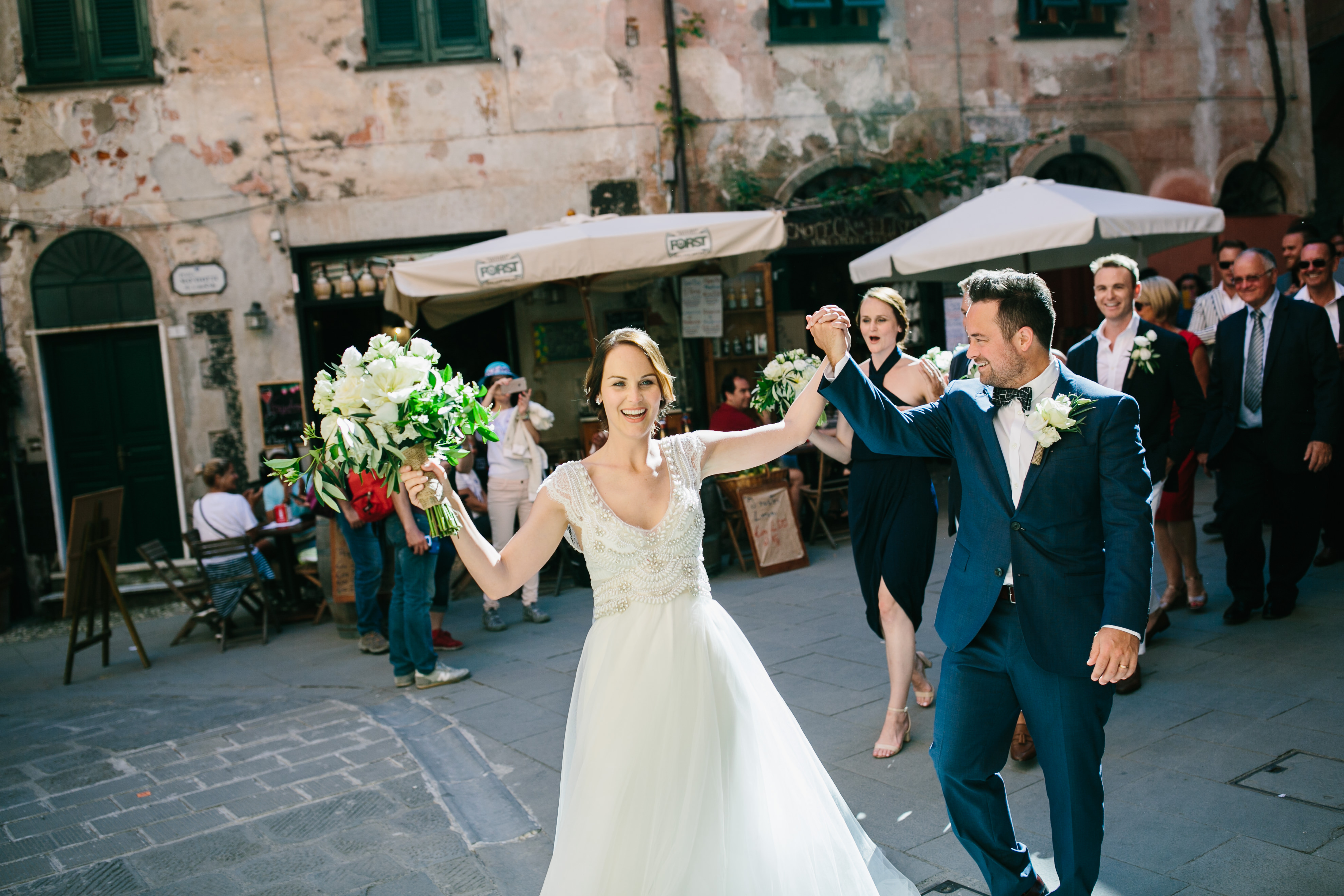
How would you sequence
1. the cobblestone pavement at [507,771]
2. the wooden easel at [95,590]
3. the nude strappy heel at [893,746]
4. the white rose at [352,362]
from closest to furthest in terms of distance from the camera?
1. the white rose at [352,362]
2. the cobblestone pavement at [507,771]
3. the nude strappy heel at [893,746]
4. the wooden easel at [95,590]

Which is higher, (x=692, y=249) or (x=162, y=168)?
(x=162, y=168)

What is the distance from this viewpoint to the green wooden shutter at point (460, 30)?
11312 millimetres

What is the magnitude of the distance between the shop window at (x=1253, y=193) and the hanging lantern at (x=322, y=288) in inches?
446

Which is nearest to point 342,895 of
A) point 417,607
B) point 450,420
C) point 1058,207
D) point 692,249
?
point 450,420

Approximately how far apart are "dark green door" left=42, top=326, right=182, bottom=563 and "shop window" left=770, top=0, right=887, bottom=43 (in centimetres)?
799

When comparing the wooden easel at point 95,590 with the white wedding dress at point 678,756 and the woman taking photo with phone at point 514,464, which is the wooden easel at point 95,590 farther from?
the white wedding dress at point 678,756

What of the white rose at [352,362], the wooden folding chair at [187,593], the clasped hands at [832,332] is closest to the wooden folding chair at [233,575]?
the wooden folding chair at [187,593]

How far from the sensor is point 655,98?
1168cm

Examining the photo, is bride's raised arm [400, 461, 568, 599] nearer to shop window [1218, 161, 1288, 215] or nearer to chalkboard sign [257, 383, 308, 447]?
chalkboard sign [257, 383, 308, 447]

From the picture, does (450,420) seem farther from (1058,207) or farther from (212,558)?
(1058,207)

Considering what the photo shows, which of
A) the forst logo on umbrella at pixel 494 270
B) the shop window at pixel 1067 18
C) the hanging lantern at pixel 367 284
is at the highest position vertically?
the shop window at pixel 1067 18

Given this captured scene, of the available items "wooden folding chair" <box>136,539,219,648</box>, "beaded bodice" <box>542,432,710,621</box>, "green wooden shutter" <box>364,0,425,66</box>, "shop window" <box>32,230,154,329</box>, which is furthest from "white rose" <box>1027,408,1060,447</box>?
"shop window" <box>32,230,154,329</box>

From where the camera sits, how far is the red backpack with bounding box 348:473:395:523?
6945mm

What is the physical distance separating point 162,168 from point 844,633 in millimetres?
9135
